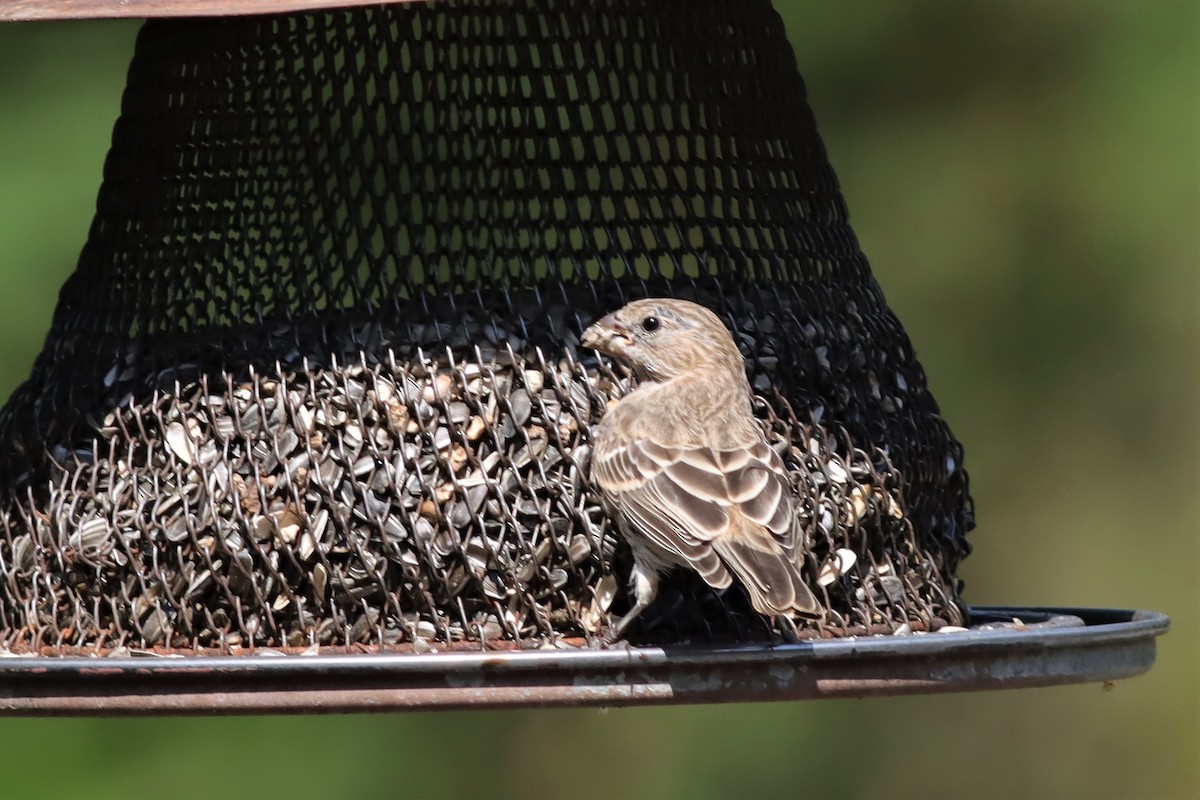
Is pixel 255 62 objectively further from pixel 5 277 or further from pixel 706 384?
pixel 5 277

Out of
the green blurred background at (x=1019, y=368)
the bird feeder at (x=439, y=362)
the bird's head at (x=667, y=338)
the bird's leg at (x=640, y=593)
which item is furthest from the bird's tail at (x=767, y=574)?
the green blurred background at (x=1019, y=368)

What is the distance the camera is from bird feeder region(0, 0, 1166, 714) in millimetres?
5207

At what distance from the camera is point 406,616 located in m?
5.18

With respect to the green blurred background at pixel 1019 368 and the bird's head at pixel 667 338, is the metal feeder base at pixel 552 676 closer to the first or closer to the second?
the bird's head at pixel 667 338

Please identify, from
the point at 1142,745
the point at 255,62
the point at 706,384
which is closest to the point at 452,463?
the point at 706,384

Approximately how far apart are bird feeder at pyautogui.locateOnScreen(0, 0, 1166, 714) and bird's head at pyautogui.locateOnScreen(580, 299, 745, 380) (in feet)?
0.52

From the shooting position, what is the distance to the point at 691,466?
17.3 ft

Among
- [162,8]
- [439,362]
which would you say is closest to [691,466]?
[439,362]

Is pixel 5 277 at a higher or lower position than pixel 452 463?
higher

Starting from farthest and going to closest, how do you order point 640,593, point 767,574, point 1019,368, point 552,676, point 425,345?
point 1019,368 → point 425,345 → point 640,593 → point 767,574 → point 552,676

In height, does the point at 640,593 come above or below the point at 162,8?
below

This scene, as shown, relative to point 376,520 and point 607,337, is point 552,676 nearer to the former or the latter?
point 376,520

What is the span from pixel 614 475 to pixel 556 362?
46 centimetres

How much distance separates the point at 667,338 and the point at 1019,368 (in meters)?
6.61
